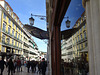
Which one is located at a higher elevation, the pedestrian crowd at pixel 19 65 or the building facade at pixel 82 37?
the building facade at pixel 82 37

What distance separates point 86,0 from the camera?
1.81 feet

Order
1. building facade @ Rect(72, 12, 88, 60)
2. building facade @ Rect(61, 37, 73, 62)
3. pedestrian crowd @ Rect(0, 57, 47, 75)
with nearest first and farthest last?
building facade @ Rect(72, 12, 88, 60), building facade @ Rect(61, 37, 73, 62), pedestrian crowd @ Rect(0, 57, 47, 75)

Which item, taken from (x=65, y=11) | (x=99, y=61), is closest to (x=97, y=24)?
(x=99, y=61)

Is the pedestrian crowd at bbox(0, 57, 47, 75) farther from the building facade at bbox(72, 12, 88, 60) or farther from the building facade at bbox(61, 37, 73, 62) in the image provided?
the building facade at bbox(72, 12, 88, 60)

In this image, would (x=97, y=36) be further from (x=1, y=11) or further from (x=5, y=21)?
(x=5, y=21)

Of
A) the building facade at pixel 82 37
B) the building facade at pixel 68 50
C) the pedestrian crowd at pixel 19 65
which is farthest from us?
the pedestrian crowd at pixel 19 65

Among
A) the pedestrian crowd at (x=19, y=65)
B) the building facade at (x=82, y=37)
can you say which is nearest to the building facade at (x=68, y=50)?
the building facade at (x=82, y=37)

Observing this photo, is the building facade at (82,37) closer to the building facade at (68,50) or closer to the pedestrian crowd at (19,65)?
the building facade at (68,50)

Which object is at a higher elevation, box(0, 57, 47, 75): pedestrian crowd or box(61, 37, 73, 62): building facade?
box(61, 37, 73, 62): building facade

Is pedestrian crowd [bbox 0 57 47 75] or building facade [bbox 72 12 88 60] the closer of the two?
building facade [bbox 72 12 88 60]

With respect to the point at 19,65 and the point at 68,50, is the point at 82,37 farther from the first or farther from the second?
the point at 19,65

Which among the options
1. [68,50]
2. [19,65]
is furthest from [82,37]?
[19,65]

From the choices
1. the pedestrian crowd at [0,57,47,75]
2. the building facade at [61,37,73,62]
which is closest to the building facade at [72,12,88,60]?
the building facade at [61,37,73,62]

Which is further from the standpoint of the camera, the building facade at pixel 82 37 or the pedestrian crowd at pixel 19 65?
the pedestrian crowd at pixel 19 65
